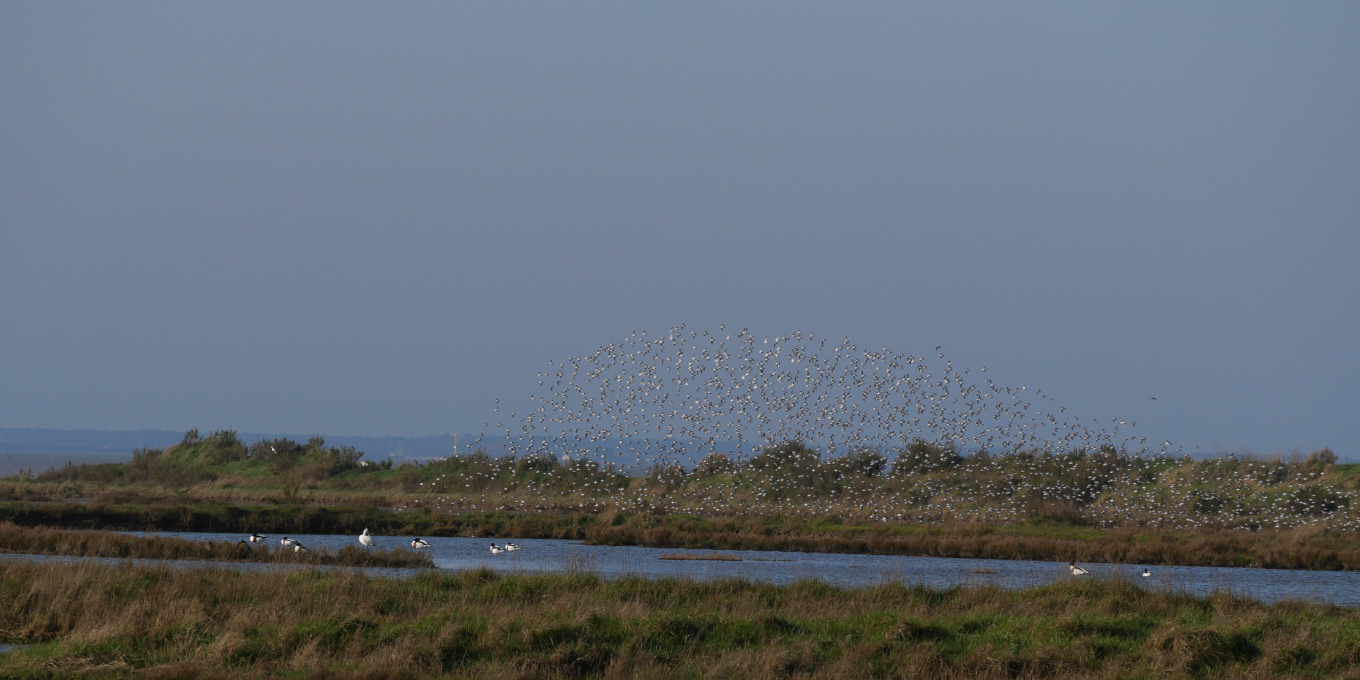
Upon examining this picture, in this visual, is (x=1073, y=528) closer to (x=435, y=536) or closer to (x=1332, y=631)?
(x=435, y=536)

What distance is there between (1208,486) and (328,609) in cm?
4517

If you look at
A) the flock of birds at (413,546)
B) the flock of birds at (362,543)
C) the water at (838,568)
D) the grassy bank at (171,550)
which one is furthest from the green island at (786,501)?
the grassy bank at (171,550)

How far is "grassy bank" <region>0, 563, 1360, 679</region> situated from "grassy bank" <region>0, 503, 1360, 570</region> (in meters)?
18.1

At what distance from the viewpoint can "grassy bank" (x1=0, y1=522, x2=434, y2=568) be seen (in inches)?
1095

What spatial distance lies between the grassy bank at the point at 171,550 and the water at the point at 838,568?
1.03 meters

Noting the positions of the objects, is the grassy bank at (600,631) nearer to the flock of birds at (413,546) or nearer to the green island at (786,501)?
the flock of birds at (413,546)

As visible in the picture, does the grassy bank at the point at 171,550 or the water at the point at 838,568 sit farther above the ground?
the grassy bank at the point at 171,550

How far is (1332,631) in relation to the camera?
1931 cm

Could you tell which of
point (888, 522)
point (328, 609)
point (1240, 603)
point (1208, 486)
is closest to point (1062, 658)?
point (1240, 603)

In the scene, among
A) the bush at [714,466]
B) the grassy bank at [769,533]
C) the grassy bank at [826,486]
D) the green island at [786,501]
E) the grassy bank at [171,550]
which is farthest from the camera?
the bush at [714,466]

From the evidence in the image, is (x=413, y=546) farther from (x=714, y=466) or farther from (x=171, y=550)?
(x=714, y=466)

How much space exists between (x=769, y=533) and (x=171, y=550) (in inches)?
834

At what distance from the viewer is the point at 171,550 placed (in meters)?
28.6

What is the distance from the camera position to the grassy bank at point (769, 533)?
3878cm
